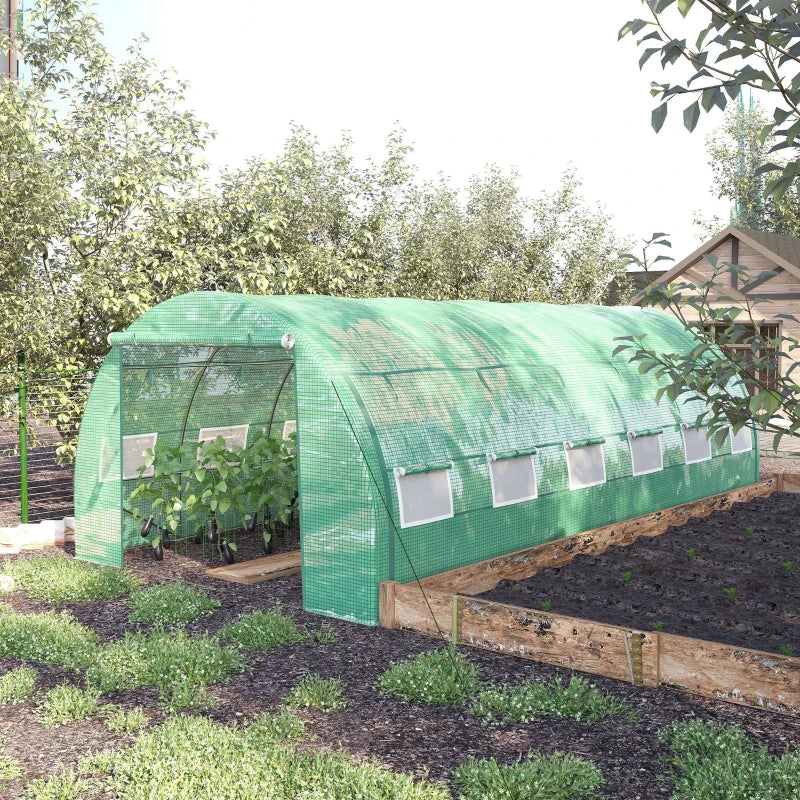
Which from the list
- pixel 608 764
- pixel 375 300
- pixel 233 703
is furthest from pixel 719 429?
pixel 375 300

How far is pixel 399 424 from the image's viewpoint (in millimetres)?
9383

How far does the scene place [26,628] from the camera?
8430 millimetres

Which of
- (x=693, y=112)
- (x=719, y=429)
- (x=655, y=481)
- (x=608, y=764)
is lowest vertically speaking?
(x=608, y=764)

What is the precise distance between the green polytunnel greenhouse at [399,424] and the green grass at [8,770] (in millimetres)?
3591

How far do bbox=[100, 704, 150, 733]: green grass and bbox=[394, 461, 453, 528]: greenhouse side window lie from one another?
10.6ft

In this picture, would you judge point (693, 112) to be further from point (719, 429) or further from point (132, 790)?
point (132, 790)

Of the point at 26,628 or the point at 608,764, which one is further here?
the point at 26,628

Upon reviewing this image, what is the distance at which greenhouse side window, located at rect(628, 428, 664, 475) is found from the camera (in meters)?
12.6

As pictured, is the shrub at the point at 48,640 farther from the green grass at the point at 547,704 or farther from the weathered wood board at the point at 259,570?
the green grass at the point at 547,704

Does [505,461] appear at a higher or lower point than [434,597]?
higher

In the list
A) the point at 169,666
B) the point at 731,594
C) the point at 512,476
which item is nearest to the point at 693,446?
the point at 512,476

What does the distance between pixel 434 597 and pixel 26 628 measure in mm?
3719

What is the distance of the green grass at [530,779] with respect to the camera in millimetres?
5305

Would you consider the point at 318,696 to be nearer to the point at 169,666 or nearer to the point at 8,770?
the point at 169,666
